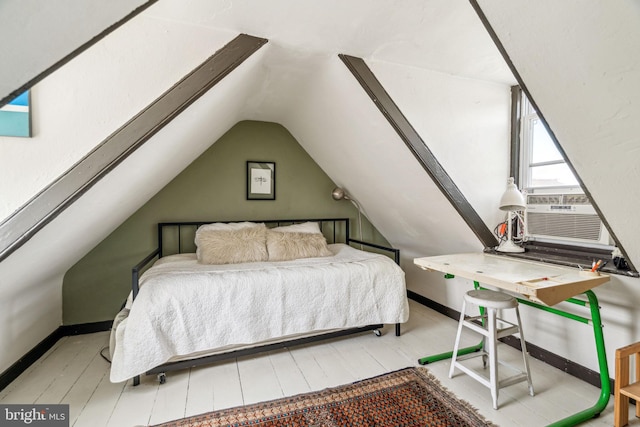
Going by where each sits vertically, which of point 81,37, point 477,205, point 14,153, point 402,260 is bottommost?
point 402,260

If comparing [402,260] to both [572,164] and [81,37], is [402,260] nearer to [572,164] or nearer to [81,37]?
[572,164]

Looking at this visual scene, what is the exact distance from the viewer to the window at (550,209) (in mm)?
1854

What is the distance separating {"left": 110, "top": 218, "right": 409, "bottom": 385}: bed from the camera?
1878mm

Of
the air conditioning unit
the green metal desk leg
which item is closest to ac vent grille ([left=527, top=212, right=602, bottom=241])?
the air conditioning unit

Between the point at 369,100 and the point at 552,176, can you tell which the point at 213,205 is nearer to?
the point at 369,100

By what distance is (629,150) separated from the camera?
1144 mm

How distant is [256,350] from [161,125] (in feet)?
5.20

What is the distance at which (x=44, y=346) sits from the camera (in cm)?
233

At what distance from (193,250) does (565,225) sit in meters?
3.03

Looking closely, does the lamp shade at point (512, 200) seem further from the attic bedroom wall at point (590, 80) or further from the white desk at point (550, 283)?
the attic bedroom wall at point (590, 80)

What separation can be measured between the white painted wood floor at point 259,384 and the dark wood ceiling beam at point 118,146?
1.04 m

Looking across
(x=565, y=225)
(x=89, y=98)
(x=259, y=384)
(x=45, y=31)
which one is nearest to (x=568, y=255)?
(x=565, y=225)

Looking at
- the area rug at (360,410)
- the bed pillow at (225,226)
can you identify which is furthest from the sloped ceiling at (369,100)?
the area rug at (360,410)

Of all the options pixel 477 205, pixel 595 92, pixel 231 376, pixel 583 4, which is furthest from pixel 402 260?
pixel 583 4
